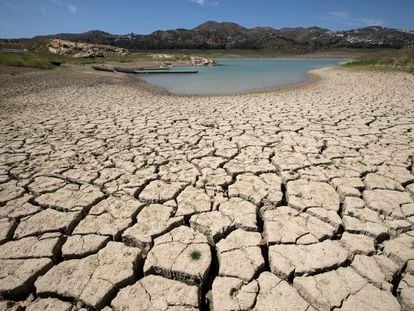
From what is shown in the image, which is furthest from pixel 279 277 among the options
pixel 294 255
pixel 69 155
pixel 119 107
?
pixel 119 107

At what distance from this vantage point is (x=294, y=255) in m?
1.63

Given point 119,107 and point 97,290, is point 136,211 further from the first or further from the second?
point 119,107

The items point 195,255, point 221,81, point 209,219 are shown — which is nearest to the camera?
point 195,255

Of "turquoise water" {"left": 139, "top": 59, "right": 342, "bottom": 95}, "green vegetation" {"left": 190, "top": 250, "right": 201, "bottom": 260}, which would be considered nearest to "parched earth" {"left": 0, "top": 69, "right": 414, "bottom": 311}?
"green vegetation" {"left": 190, "top": 250, "right": 201, "bottom": 260}

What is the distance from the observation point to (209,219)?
1971 millimetres

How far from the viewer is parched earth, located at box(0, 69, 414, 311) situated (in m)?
1.41

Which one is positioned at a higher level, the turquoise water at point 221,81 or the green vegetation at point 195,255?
the green vegetation at point 195,255

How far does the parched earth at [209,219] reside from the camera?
141 cm

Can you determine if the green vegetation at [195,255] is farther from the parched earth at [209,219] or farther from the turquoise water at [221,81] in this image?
the turquoise water at [221,81]

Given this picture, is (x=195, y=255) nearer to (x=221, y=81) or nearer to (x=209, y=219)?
(x=209, y=219)

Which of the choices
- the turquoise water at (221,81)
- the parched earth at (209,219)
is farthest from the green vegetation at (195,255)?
the turquoise water at (221,81)

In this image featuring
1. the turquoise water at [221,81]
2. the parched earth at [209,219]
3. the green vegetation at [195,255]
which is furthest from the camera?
the turquoise water at [221,81]

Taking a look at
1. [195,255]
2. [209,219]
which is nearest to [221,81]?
[209,219]

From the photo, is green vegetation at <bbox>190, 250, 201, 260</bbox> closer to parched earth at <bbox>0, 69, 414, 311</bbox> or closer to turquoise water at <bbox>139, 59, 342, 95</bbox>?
parched earth at <bbox>0, 69, 414, 311</bbox>
